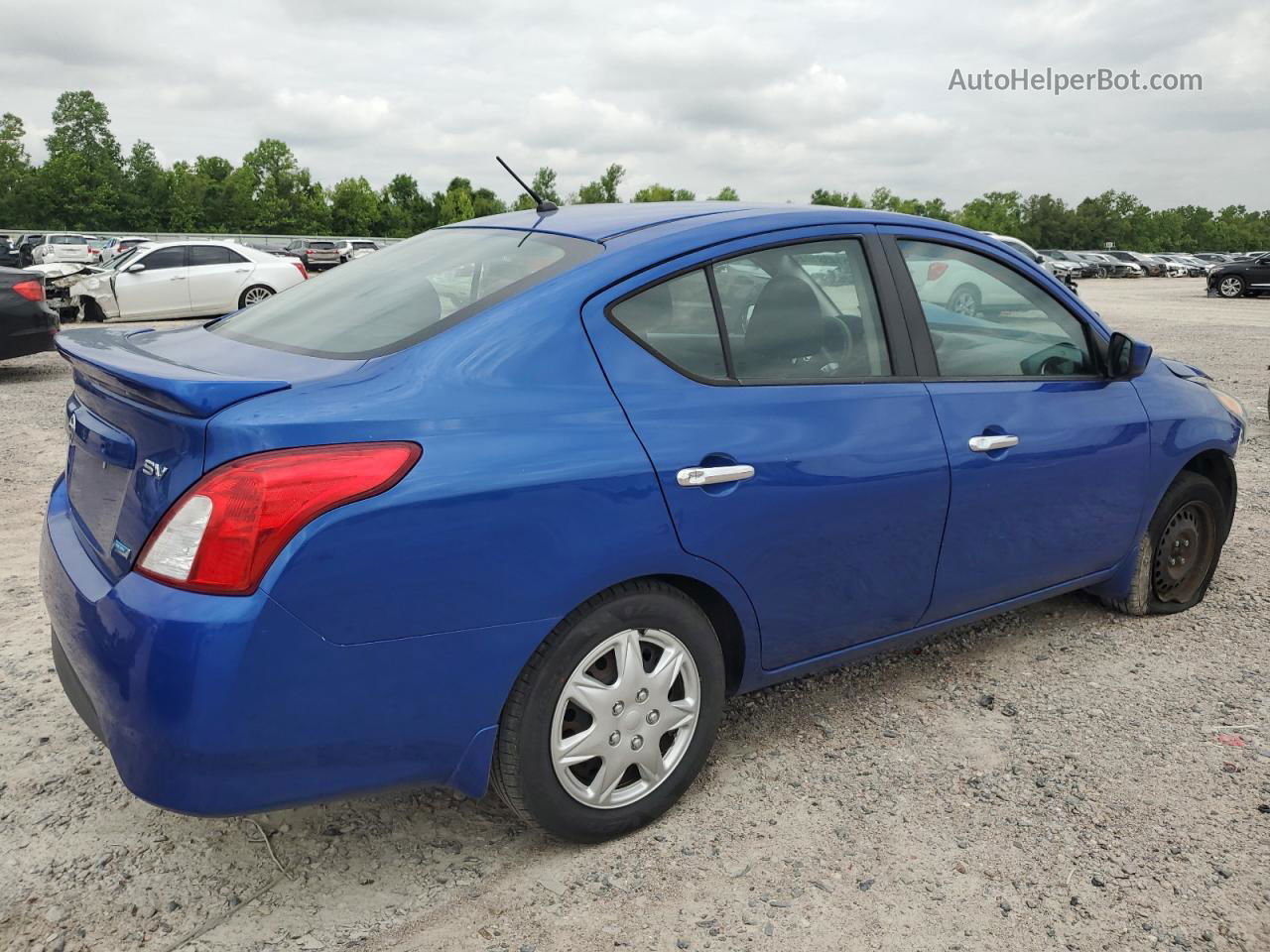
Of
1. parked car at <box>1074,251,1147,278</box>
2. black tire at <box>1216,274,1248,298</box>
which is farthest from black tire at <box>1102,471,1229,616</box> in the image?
parked car at <box>1074,251,1147,278</box>

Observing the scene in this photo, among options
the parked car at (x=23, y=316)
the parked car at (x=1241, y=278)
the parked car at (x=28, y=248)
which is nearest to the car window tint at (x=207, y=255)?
the parked car at (x=23, y=316)

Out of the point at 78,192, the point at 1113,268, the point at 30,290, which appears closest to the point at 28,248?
the point at 30,290

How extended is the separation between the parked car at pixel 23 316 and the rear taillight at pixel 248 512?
9.76 metres

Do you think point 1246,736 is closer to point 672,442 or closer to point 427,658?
point 672,442

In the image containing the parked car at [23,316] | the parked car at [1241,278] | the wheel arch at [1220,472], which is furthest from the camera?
the parked car at [1241,278]

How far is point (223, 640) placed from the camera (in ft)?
6.67

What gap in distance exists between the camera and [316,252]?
4484 centimetres

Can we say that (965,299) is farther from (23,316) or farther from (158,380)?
(23,316)

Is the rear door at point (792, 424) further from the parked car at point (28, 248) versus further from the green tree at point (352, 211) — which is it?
the green tree at point (352, 211)

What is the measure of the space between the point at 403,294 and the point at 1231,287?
37.5 m

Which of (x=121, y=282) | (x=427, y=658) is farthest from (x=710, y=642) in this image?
(x=121, y=282)

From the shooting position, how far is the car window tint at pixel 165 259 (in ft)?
57.3

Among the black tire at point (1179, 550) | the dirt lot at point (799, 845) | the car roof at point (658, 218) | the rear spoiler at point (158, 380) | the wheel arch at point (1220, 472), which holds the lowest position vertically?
the dirt lot at point (799, 845)

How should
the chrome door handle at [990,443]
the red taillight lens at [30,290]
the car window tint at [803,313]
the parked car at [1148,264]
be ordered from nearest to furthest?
the car window tint at [803,313]
the chrome door handle at [990,443]
the red taillight lens at [30,290]
the parked car at [1148,264]
